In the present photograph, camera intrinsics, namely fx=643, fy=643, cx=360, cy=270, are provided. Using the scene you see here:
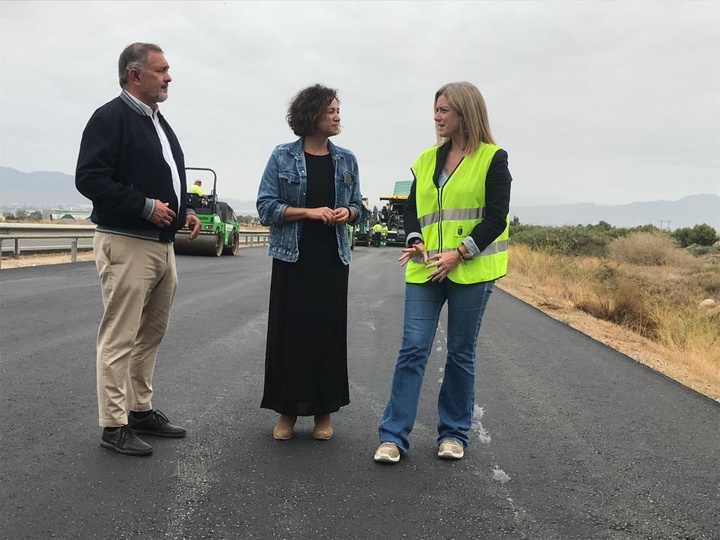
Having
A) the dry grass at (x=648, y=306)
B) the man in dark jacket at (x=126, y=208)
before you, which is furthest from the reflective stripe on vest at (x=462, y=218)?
the dry grass at (x=648, y=306)

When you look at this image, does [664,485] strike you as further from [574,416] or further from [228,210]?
[228,210]

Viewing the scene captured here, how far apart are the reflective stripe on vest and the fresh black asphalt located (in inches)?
42.2

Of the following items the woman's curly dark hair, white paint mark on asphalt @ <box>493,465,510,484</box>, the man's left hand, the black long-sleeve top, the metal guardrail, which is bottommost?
white paint mark on asphalt @ <box>493,465,510,484</box>

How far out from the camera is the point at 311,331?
12.7ft

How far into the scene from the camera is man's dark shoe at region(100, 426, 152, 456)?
349 centimetres

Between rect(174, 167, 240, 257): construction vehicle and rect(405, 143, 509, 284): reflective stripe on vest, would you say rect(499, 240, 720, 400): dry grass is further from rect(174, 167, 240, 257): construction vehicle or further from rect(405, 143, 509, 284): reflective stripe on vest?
rect(174, 167, 240, 257): construction vehicle

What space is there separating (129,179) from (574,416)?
11.3ft

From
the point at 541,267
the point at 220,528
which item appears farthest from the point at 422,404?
the point at 541,267

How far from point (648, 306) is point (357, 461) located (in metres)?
9.81

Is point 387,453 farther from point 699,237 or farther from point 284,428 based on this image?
point 699,237

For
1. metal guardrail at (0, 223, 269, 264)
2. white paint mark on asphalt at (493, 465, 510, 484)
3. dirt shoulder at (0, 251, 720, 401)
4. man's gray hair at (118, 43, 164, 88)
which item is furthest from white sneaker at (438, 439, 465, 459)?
metal guardrail at (0, 223, 269, 264)

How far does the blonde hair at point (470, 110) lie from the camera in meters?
3.66

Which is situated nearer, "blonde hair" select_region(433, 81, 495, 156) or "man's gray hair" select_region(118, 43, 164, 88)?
"man's gray hair" select_region(118, 43, 164, 88)

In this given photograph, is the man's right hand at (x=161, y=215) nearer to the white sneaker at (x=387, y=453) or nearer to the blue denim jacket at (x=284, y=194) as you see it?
the blue denim jacket at (x=284, y=194)
